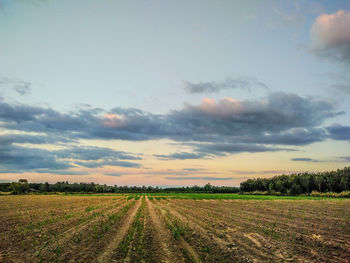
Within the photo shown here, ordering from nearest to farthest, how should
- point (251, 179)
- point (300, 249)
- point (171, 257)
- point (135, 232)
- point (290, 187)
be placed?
point (171, 257)
point (300, 249)
point (135, 232)
point (290, 187)
point (251, 179)

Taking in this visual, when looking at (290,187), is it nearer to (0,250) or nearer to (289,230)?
(289,230)

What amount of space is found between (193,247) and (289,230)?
370 inches

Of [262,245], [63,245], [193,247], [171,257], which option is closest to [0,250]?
[63,245]

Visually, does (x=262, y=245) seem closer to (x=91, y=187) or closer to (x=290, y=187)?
(x=290, y=187)

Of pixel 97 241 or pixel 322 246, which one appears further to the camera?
pixel 97 241

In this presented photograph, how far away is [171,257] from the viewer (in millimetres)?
11953

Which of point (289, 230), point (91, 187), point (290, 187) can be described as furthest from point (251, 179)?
point (289, 230)

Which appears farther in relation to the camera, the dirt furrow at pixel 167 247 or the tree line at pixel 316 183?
the tree line at pixel 316 183

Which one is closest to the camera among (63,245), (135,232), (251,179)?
(63,245)

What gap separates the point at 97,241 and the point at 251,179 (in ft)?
583

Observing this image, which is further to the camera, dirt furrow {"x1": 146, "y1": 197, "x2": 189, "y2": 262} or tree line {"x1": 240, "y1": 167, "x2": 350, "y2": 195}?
tree line {"x1": 240, "y1": 167, "x2": 350, "y2": 195}

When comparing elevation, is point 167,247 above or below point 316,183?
above

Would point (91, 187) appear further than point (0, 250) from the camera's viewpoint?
Yes

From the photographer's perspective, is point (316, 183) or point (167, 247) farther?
point (316, 183)
